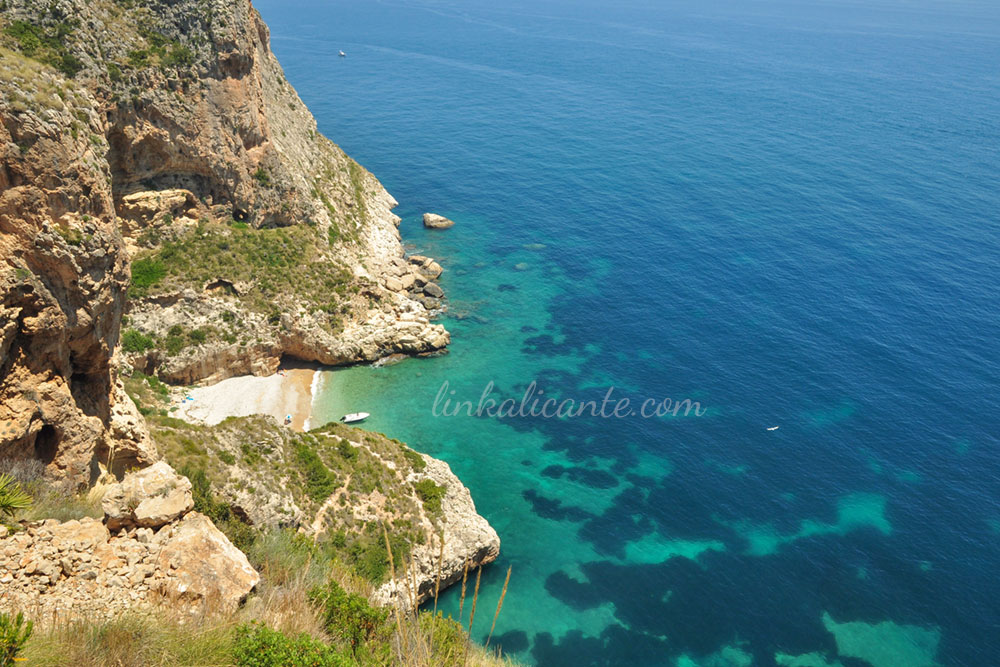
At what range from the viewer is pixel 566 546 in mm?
47719

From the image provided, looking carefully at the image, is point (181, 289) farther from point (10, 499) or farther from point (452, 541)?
point (10, 499)

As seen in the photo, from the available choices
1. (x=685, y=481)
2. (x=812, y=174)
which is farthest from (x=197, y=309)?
(x=812, y=174)

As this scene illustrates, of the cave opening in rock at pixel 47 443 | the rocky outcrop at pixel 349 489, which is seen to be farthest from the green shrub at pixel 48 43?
the cave opening in rock at pixel 47 443

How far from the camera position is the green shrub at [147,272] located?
180 ft

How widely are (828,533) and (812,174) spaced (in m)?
76.1

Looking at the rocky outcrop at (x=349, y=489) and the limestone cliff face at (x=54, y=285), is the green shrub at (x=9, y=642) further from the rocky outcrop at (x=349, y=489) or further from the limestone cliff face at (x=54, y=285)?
the rocky outcrop at (x=349, y=489)

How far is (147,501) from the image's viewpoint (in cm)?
2239

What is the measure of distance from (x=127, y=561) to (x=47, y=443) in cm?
988

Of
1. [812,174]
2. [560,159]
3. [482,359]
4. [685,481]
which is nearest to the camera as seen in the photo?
[685,481]

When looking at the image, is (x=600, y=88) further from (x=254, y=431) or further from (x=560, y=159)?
(x=254, y=431)

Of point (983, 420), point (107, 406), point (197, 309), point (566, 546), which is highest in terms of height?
point (107, 406)

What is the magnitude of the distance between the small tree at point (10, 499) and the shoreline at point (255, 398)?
31.6 metres

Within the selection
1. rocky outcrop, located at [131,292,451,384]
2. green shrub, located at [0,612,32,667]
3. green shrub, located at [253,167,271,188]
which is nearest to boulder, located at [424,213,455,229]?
rocky outcrop, located at [131,292,451,384]

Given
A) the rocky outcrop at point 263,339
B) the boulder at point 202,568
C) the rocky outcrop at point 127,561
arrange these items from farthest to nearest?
the rocky outcrop at point 263,339
the boulder at point 202,568
the rocky outcrop at point 127,561
